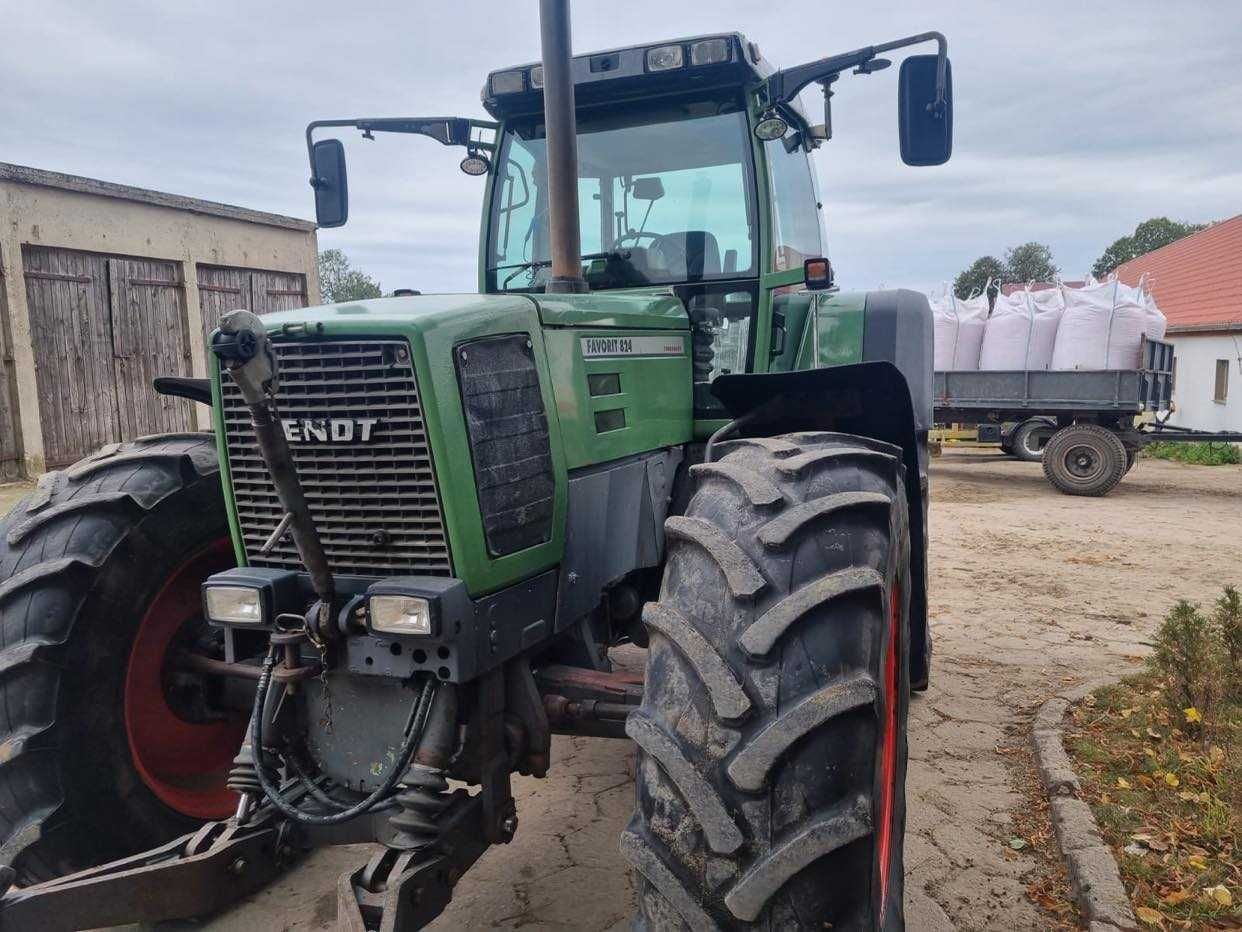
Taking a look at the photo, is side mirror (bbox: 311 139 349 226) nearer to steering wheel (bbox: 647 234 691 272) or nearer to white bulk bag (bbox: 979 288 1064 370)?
steering wheel (bbox: 647 234 691 272)

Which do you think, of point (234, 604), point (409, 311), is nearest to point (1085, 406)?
point (409, 311)

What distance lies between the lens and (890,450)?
290cm

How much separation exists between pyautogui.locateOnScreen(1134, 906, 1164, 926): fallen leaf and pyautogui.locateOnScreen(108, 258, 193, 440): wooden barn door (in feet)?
41.6

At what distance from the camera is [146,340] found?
13.2 meters

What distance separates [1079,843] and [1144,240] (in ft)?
191

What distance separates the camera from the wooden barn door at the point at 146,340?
12836mm

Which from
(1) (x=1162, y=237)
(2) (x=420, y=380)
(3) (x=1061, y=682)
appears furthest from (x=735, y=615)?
(1) (x=1162, y=237)

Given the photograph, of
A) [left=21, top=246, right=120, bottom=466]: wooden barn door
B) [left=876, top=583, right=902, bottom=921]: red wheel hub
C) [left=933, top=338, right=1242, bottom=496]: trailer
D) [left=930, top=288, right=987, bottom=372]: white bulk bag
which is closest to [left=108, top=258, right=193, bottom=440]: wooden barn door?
[left=21, top=246, right=120, bottom=466]: wooden barn door

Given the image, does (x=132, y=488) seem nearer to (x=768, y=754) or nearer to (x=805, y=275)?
(x=768, y=754)

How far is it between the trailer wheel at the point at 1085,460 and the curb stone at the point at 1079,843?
8.36 metres

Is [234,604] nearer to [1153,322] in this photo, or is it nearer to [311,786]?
[311,786]

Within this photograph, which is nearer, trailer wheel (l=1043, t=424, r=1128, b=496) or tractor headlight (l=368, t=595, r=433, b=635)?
tractor headlight (l=368, t=595, r=433, b=635)

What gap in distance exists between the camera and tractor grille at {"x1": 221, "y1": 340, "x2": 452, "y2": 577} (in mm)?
2223

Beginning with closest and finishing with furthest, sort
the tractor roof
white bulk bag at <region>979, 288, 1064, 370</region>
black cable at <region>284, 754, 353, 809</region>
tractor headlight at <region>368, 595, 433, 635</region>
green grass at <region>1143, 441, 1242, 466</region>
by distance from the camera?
tractor headlight at <region>368, 595, 433, 635</region> < black cable at <region>284, 754, 353, 809</region> < the tractor roof < white bulk bag at <region>979, 288, 1064, 370</region> < green grass at <region>1143, 441, 1242, 466</region>
